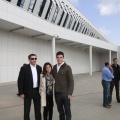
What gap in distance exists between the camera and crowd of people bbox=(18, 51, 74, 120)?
465cm

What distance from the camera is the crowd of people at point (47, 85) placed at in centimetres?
465

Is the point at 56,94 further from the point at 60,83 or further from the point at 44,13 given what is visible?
the point at 44,13

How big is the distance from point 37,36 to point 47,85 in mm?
15352

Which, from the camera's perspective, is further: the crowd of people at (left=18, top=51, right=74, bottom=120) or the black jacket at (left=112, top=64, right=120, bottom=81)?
the black jacket at (left=112, top=64, right=120, bottom=81)

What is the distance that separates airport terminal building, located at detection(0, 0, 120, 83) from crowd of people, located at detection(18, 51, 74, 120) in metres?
9.52

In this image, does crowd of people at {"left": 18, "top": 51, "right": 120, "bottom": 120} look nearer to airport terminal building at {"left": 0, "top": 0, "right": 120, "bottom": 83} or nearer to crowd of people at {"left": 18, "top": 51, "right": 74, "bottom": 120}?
crowd of people at {"left": 18, "top": 51, "right": 74, "bottom": 120}

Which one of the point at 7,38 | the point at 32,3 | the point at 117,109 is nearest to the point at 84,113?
the point at 117,109

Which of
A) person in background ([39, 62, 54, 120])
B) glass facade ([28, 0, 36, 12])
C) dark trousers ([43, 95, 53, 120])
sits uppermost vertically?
glass facade ([28, 0, 36, 12])

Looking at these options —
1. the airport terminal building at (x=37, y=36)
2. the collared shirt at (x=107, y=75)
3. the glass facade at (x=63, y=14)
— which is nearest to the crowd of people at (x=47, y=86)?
the collared shirt at (x=107, y=75)

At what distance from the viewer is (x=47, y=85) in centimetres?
490

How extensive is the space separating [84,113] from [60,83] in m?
2.18

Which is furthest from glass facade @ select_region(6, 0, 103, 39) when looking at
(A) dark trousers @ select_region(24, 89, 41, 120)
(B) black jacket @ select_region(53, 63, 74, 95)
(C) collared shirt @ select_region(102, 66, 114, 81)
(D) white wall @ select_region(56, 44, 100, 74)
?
(B) black jacket @ select_region(53, 63, 74, 95)

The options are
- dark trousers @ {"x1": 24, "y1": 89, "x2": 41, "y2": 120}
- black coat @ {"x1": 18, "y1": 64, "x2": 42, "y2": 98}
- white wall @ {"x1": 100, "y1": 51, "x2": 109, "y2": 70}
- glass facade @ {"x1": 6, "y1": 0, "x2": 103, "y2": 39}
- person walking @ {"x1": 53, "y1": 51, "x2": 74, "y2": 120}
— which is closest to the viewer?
person walking @ {"x1": 53, "y1": 51, "x2": 74, "y2": 120}

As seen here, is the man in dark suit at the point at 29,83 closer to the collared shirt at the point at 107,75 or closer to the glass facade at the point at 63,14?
the collared shirt at the point at 107,75
